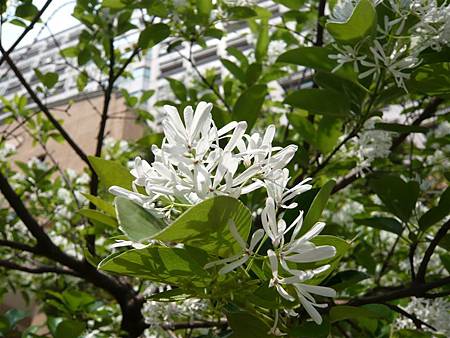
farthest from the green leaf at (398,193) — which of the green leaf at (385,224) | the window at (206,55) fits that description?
the window at (206,55)

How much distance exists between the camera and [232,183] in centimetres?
45

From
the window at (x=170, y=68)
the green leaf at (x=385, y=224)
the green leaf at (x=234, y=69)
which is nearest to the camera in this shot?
the green leaf at (x=385, y=224)

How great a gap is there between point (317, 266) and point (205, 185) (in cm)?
15

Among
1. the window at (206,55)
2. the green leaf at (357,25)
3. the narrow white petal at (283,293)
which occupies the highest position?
the green leaf at (357,25)

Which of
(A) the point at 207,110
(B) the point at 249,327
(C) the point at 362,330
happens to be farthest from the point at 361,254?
(A) the point at 207,110

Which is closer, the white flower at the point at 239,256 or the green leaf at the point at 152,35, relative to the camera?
the white flower at the point at 239,256

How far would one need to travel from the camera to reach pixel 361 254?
161 centimetres

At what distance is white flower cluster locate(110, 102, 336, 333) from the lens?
1.44 feet

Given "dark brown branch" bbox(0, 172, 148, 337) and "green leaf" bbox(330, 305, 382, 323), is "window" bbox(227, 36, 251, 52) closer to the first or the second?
"dark brown branch" bbox(0, 172, 148, 337)

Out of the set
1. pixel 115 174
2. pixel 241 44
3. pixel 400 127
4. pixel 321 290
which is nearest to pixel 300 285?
pixel 321 290

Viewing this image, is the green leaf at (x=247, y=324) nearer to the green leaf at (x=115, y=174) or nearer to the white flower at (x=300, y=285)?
the white flower at (x=300, y=285)

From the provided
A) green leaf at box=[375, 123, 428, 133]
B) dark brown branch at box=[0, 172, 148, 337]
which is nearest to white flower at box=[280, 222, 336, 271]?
green leaf at box=[375, 123, 428, 133]

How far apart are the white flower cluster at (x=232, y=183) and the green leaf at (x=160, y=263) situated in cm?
2

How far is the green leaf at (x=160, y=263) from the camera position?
445 mm
